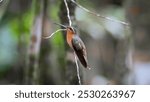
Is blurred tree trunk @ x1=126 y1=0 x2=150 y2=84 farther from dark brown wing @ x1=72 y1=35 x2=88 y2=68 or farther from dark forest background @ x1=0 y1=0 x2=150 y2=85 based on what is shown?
dark brown wing @ x1=72 y1=35 x2=88 y2=68

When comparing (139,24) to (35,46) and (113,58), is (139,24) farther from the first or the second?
Answer: (35,46)

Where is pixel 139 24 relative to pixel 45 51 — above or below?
above

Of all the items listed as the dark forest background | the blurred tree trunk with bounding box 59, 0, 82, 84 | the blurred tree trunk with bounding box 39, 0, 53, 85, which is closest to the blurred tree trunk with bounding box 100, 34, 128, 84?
the dark forest background

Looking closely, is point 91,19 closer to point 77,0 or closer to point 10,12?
point 77,0

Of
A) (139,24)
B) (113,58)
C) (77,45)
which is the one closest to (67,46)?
(77,45)

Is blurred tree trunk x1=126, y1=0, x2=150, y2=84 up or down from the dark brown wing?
up

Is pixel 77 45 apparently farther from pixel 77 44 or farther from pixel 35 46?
pixel 35 46

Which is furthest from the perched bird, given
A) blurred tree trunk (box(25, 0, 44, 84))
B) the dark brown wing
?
blurred tree trunk (box(25, 0, 44, 84))
